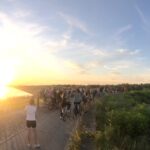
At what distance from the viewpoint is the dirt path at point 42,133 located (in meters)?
18.8

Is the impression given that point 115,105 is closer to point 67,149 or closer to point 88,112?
point 88,112

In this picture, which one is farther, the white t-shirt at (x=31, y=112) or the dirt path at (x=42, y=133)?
the dirt path at (x=42, y=133)

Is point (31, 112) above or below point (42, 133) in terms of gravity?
above

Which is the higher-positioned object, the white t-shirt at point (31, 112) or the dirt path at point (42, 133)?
the white t-shirt at point (31, 112)

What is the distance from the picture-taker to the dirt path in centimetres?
1876

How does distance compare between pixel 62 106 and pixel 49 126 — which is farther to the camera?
pixel 62 106

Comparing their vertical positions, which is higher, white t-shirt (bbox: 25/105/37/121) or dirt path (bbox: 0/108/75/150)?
white t-shirt (bbox: 25/105/37/121)

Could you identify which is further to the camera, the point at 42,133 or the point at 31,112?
the point at 42,133

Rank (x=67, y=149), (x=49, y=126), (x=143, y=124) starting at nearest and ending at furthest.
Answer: (x=67, y=149) < (x=143, y=124) < (x=49, y=126)

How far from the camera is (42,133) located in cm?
2272

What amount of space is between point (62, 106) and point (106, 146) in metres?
14.1

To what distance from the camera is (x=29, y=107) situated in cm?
1789

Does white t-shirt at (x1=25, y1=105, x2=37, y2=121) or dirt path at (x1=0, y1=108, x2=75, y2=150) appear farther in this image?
dirt path at (x1=0, y1=108, x2=75, y2=150)

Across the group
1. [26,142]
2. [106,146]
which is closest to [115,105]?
[26,142]
